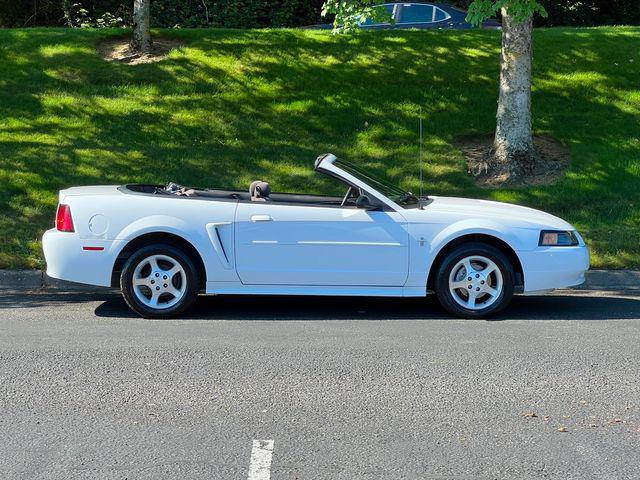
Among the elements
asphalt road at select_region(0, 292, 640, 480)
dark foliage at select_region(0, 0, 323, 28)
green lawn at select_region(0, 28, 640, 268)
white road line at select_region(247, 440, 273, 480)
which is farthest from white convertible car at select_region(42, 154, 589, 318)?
dark foliage at select_region(0, 0, 323, 28)

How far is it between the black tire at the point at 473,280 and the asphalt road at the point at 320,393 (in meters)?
0.13

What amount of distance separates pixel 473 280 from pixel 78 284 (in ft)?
13.5

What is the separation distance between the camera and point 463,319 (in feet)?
26.4

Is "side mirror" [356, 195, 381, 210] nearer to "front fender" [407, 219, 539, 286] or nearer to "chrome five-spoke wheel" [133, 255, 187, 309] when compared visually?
"front fender" [407, 219, 539, 286]

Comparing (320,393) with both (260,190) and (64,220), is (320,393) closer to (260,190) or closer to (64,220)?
(260,190)

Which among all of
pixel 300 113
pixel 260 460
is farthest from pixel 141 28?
pixel 260 460

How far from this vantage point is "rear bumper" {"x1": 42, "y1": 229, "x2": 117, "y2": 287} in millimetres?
7906

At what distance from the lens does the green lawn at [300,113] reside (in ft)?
39.2

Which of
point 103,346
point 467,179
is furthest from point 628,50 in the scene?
point 103,346

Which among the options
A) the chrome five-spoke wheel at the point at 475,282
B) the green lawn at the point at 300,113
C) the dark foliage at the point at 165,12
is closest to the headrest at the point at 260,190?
the chrome five-spoke wheel at the point at 475,282

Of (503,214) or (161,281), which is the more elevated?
(503,214)

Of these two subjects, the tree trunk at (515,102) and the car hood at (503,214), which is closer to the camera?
the car hood at (503,214)

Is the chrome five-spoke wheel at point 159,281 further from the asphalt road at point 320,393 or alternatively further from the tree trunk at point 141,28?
the tree trunk at point 141,28

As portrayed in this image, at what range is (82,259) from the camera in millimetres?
7934
